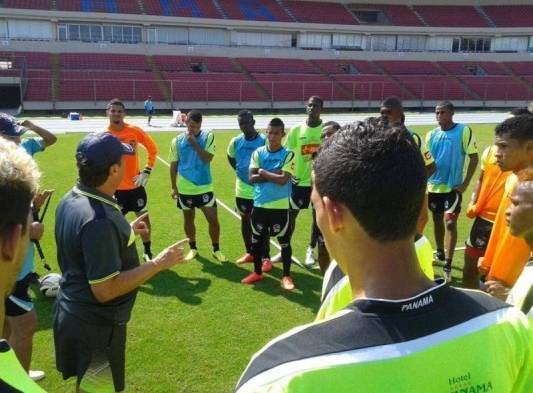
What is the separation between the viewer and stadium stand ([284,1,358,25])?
50031mm

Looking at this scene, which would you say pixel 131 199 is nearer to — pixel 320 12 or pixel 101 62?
pixel 101 62

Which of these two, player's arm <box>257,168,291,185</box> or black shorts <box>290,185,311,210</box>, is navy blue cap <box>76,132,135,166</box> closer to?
player's arm <box>257,168,291,185</box>

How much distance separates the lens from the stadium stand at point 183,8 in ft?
149

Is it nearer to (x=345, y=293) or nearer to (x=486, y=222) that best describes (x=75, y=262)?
(x=345, y=293)

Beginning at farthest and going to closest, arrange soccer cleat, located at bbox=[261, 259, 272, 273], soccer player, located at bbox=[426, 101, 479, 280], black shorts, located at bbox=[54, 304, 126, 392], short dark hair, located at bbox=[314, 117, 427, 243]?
soccer cleat, located at bbox=[261, 259, 272, 273] → soccer player, located at bbox=[426, 101, 479, 280] → black shorts, located at bbox=[54, 304, 126, 392] → short dark hair, located at bbox=[314, 117, 427, 243]

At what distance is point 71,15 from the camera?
41.3 meters

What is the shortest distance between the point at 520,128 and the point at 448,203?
3.10 m

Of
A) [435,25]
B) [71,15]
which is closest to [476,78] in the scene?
[435,25]

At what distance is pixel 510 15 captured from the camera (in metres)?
54.3

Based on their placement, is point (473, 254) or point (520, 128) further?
point (473, 254)

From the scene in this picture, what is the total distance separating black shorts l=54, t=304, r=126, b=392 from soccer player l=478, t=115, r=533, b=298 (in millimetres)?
2658

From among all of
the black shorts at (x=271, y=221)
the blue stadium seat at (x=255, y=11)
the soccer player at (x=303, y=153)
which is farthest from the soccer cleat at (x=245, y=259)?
the blue stadium seat at (x=255, y=11)

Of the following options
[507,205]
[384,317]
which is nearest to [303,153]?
[507,205]

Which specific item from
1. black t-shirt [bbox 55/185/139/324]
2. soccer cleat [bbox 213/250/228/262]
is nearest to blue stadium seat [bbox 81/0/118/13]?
soccer cleat [bbox 213/250/228/262]
